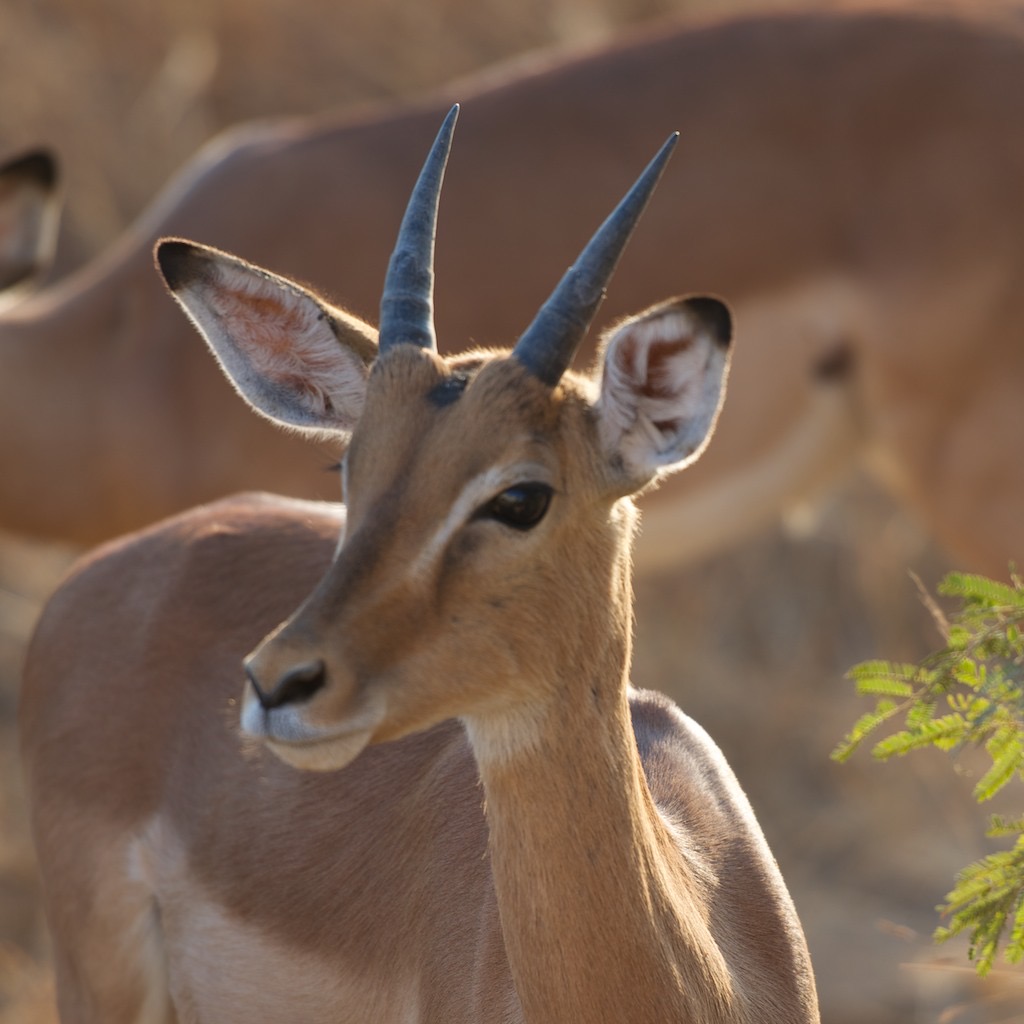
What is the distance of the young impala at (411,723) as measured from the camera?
272cm

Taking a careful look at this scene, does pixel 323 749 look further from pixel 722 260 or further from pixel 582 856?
pixel 722 260

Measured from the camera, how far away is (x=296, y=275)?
654 cm

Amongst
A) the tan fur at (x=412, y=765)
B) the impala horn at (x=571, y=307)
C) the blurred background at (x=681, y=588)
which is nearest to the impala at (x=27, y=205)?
the blurred background at (x=681, y=588)

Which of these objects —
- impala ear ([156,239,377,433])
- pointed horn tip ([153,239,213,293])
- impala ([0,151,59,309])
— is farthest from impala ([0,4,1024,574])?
pointed horn tip ([153,239,213,293])

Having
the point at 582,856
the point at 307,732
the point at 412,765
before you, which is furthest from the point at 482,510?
the point at 412,765

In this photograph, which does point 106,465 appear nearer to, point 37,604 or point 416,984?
point 37,604

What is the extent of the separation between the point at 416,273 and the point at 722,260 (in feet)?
11.0

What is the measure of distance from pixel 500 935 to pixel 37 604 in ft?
19.9

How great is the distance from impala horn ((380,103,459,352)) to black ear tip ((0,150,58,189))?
4.07 meters

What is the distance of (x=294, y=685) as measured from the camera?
100 inches

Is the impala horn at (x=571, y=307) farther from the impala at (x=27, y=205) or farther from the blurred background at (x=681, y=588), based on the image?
the impala at (x=27, y=205)

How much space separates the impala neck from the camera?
2859mm

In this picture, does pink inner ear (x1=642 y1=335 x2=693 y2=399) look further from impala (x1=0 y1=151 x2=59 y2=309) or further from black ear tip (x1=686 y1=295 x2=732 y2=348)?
impala (x1=0 y1=151 x2=59 y2=309)

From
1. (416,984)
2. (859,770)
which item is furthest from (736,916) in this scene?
(859,770)
